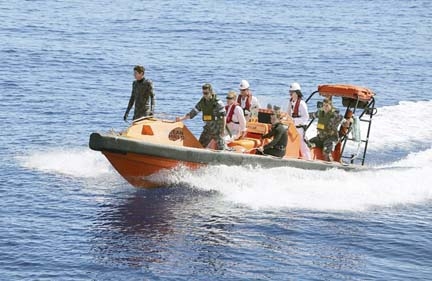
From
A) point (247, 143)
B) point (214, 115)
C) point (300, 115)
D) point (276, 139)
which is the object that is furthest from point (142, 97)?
point (300, 115)

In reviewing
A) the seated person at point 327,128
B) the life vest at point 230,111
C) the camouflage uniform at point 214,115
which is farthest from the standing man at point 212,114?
the seated person at point 327,128

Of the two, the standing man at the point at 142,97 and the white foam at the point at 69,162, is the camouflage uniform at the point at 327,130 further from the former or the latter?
the white foam at the point at 69,162

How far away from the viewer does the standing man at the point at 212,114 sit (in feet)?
72.2

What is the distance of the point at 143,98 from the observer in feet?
76.2

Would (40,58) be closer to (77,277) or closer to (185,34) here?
(185,34)

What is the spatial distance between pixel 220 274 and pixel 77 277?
2.51 meters

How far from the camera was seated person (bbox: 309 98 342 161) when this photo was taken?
23.2m

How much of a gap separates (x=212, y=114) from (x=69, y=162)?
5.08 metres

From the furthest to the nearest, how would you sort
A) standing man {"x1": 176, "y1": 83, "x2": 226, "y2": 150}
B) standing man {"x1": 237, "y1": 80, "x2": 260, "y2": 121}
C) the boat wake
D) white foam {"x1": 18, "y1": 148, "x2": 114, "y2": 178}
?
white foam {"x1": 18, "y1": 148, "x2": 114, "y2": 178}
standing man {"x1": 237, "y1": 80, "x2": 260, "y2": 121}
the boat wake
standing man {"x1": 176, "y1": 83, "x2": 226, "y2": 150}

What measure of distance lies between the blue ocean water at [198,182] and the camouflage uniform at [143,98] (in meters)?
1.75

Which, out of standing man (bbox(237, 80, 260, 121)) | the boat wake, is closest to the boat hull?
the boat wake

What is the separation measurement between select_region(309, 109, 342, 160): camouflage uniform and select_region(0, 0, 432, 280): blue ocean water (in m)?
0.70

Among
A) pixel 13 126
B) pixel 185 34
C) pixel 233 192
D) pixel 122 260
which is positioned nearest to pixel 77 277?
pixel 122 260

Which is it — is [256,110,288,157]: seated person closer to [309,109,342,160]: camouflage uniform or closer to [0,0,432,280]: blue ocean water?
[0,0,432,280]: blue ocean water
